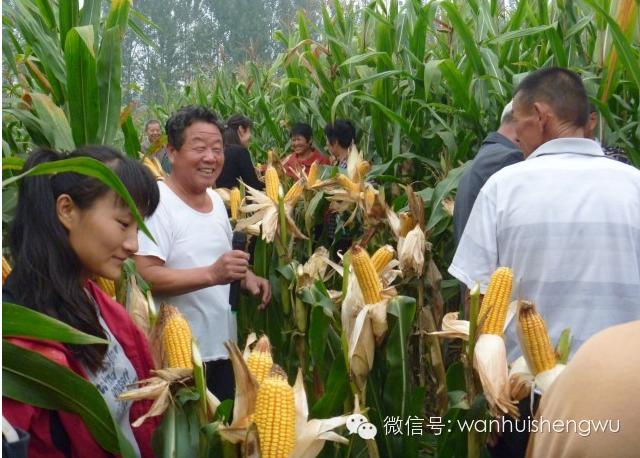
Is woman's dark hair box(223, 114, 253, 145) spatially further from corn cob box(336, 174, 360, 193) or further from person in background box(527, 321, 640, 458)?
person in background box(527, 321, 640, 458)

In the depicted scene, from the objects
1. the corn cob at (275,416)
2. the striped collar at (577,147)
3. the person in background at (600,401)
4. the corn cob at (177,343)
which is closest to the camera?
the person in background at (600,401)

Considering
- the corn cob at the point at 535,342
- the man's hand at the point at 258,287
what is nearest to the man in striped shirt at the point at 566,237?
the corn cob at the point at 535,342

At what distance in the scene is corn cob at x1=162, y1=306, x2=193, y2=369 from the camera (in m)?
1.57

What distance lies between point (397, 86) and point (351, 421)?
8.66ft

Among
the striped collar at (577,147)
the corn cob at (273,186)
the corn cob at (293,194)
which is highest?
the striped collar at (577,147)

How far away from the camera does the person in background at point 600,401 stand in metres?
0.76

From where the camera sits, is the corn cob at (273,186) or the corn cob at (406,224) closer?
the corn cob at (406,224)

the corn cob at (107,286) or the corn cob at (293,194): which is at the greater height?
the corn cob at (293,194)

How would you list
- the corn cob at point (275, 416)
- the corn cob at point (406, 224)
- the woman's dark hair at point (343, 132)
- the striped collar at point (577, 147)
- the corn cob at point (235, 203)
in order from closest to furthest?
the corn cob at point (275, 416) → the striped collar at point (577, 147) → the corn cob at point (406, 224) → the corn cob at point (235, 203) → the woman's dark hair at point (343, 132)

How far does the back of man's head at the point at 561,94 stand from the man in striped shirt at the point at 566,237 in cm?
12

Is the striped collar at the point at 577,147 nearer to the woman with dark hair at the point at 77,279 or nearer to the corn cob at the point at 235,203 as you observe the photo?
the woman with dark hair at the point at 77,279

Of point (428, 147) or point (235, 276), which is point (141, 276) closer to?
point (235, 276)

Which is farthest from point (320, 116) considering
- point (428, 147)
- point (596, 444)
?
point (596, 444)

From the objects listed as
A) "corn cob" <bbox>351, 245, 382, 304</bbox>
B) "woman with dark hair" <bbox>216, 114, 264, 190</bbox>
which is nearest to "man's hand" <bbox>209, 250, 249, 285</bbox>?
"corn cob" <bbox>351, 245, 382, 304</bbox>
